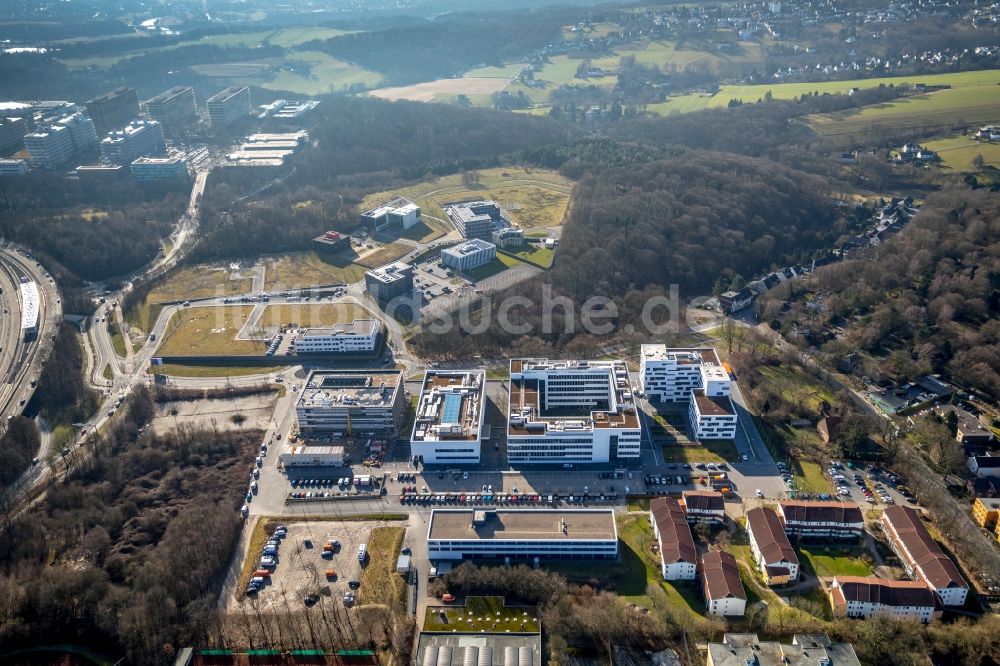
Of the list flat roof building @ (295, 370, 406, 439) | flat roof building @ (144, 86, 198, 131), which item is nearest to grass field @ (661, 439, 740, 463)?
flat roof building @ (295, 370, 406, 439)

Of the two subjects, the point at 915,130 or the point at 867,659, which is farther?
the point at 915,130

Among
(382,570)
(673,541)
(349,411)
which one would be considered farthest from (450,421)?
(673,541)

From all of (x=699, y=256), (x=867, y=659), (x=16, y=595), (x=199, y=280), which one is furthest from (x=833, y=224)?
(x=16, y=595)

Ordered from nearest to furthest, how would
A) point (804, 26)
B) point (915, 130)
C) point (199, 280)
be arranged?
point (199, 280) < point (915, 130) < point (804, 26)

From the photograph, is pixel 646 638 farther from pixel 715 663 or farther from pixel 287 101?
pixel 287 101

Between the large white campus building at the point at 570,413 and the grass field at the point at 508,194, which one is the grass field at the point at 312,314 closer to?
the large white campus building at the point at 570,413

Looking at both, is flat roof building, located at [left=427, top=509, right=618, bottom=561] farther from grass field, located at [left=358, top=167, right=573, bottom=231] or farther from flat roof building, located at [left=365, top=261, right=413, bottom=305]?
grass field, located at [left=358, top=167, right=573, bottom=231]

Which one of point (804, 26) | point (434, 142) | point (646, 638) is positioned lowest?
point (646, 638)

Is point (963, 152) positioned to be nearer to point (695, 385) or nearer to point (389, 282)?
point (695, 385)
